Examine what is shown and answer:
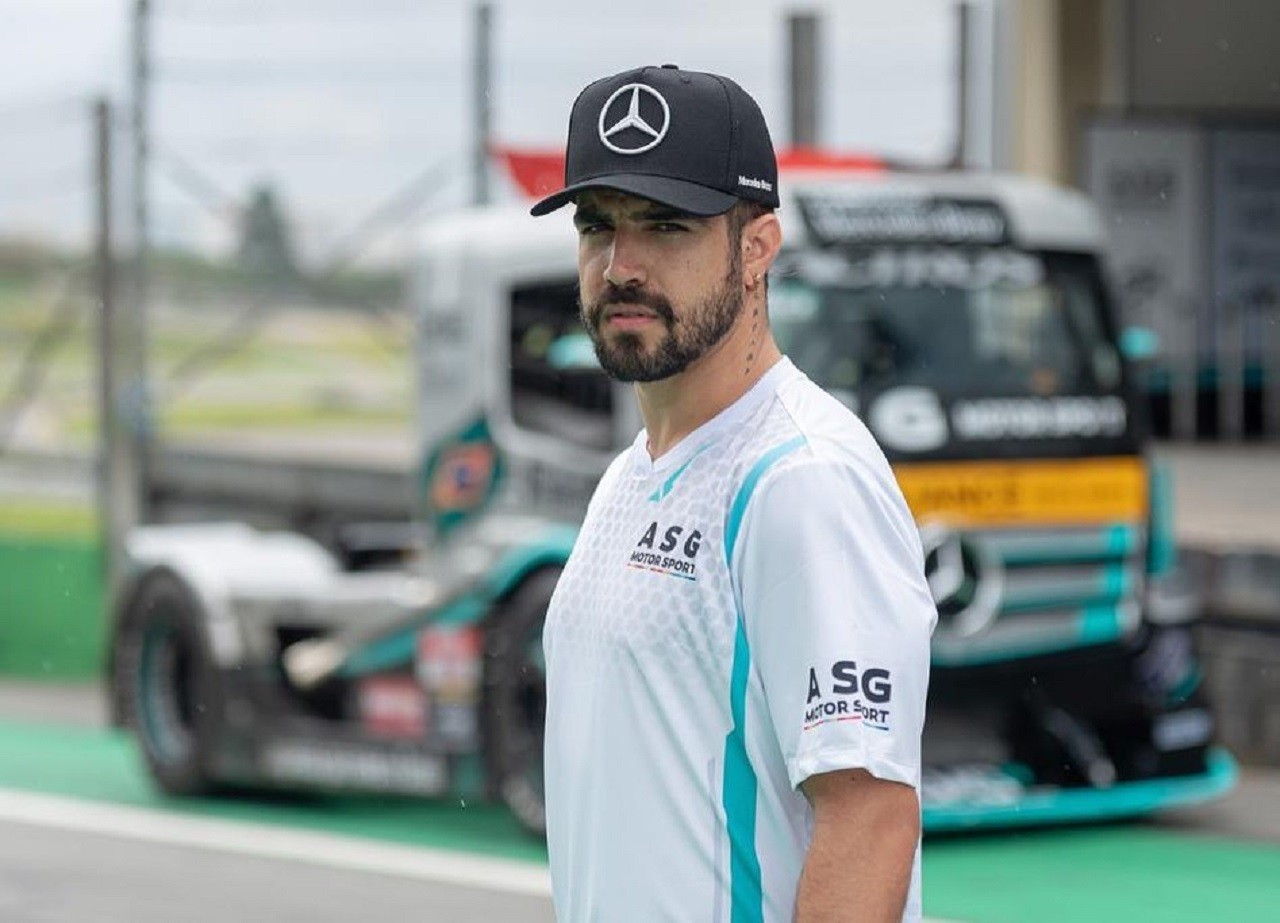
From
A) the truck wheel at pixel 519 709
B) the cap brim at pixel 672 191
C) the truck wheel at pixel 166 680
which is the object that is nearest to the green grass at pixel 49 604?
the truck wheel at pixel 166 680

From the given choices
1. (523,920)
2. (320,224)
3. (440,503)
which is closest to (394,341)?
(320,224)

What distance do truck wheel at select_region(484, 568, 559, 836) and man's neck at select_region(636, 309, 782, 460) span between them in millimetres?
6630

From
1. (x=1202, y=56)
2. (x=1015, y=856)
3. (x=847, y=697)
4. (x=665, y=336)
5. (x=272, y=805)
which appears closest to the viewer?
(x=847, y=697)

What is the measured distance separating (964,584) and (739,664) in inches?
265

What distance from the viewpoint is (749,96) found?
3131 millimetres

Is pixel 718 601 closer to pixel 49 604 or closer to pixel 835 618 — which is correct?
pixel 835 618

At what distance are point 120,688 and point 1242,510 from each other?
5.77m

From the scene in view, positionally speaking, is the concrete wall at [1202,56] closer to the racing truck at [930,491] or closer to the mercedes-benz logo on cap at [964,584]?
the racing truck at [930,491]

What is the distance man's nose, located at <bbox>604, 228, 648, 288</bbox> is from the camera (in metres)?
3.13

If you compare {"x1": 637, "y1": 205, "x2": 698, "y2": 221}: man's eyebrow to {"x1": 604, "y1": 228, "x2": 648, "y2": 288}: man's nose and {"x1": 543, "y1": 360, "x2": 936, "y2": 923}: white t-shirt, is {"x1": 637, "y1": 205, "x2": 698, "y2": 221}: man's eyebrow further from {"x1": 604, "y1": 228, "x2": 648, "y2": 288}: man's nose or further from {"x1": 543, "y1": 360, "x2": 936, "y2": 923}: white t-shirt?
{"x1": 543, "y1": 360, "x2": 936, "y2": 923}: white t-shirt

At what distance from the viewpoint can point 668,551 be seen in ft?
10.2

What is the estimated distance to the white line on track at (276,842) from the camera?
952cm

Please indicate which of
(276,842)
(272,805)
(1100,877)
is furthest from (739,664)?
(272,805)

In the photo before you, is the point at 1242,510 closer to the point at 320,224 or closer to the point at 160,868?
the point at 320,224
